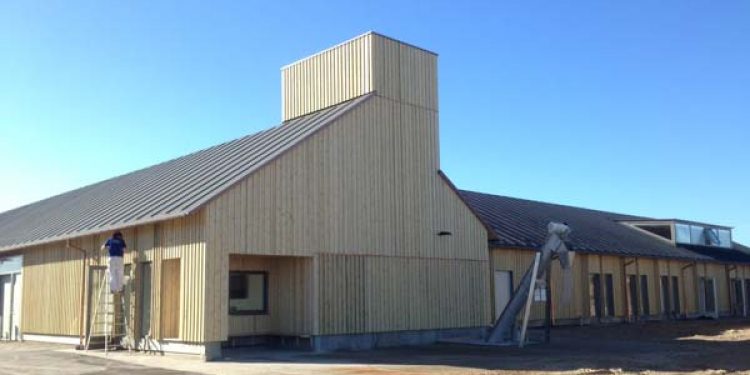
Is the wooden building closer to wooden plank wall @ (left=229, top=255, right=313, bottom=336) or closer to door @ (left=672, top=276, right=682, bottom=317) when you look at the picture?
wooden plank wall @ (left=229, top=255, right=313, bottom=336)

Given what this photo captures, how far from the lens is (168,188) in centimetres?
2384

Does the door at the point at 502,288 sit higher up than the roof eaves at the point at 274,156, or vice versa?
the roof eaves at the point at 274,156

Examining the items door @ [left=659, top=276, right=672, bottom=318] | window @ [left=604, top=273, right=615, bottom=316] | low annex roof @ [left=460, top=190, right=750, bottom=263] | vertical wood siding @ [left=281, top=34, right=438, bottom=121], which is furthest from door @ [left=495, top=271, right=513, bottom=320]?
door @ [left=659, top=276, right=672, bottom=318]

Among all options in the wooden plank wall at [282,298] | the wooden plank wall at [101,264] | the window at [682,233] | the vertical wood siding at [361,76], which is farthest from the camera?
the window at [682,233]

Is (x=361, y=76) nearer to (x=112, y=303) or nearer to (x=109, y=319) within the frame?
(x=112, y=303)

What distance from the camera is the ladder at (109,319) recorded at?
2247 cm

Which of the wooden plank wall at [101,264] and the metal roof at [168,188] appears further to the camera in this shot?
the metal roof at [168,188]

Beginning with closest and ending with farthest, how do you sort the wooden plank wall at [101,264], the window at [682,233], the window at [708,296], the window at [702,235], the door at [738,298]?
the wooden plank wall at [101,264] → the window at [708,296] → the window at [682,233] → the window at [702,235] → the door at [738,298]

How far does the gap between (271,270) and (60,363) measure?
6724 mm

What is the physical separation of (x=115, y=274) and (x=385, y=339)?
8254 millimetres

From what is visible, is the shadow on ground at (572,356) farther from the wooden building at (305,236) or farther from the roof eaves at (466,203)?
the roof eaves at (466,203)

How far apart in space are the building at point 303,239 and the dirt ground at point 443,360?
120 centimetres

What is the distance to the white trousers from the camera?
850 inches

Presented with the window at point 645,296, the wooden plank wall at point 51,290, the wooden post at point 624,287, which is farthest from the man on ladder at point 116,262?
the window at point 645,296
